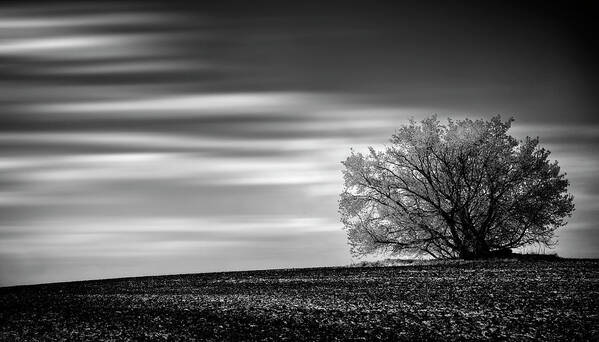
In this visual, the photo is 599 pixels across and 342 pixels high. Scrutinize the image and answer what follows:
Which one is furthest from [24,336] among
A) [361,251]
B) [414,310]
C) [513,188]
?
[513,188]

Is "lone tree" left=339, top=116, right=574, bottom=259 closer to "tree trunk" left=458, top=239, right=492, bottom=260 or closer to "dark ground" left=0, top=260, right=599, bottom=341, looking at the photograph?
"tree trunk" left=458, top=239, right=492, bottom=260

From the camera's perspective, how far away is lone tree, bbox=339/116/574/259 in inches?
1400

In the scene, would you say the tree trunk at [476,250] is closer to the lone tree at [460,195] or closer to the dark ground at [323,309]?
the lone tree at [460,195]

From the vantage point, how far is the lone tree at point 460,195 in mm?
35562

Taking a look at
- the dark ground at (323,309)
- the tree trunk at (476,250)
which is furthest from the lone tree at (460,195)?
the dark ground at (323,309)

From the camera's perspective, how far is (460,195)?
35.7m

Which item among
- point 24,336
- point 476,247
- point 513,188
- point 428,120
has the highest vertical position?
point 428,120

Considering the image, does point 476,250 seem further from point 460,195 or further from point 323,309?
point 323,309

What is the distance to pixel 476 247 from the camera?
35.2 m

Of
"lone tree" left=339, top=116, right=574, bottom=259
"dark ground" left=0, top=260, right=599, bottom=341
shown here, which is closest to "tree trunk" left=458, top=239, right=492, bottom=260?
"lone tree" left=339, top=116, right=574, bottom=259

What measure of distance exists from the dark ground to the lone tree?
40.2 feet

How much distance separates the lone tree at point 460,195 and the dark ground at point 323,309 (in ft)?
40.2

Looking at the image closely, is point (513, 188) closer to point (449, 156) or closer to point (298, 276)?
point (449, 156)

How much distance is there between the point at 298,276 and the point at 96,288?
7465mm
